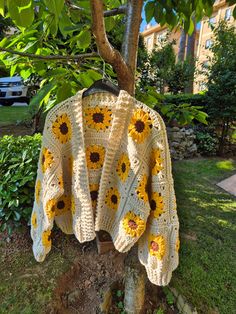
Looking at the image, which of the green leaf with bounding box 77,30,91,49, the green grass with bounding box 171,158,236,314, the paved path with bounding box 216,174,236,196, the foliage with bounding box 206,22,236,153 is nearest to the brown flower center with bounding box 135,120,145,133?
the green leaf with bounding box 77,30,91,49

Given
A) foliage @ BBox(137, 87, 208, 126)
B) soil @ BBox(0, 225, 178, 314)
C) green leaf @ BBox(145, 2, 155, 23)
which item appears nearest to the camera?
green leaf @ BBox(145, 2, 155, 23)

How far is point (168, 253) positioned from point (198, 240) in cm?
170

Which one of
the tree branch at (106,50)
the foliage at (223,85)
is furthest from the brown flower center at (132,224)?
the foliage at (223,85)

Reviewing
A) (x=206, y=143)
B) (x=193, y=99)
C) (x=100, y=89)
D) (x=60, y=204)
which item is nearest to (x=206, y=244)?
(x=60, y=204)

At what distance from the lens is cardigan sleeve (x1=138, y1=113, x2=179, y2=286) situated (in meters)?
0.90

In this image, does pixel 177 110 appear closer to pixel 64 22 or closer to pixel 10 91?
pixel 64 22

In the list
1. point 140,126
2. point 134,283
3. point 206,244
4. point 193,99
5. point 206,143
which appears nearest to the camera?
point 140,126

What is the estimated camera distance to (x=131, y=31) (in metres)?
1.08

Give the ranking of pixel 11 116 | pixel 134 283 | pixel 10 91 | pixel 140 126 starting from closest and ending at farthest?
pixel 140 126
pixel 134 283
pixel 11 116
pixel 10 91

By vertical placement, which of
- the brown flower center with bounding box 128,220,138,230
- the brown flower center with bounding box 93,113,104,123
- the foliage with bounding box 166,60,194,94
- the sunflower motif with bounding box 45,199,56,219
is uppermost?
the foliage with bounding box 166,60,194,94

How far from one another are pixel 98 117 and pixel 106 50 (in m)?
0.26

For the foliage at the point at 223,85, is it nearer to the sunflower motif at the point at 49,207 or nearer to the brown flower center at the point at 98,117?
the brown flower center at the point at 98,117

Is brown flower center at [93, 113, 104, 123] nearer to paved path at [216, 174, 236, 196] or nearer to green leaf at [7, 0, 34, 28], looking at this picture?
green leaf at [7, 0, 34, 28]

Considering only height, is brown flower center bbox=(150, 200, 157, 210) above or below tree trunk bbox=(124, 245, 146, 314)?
above
